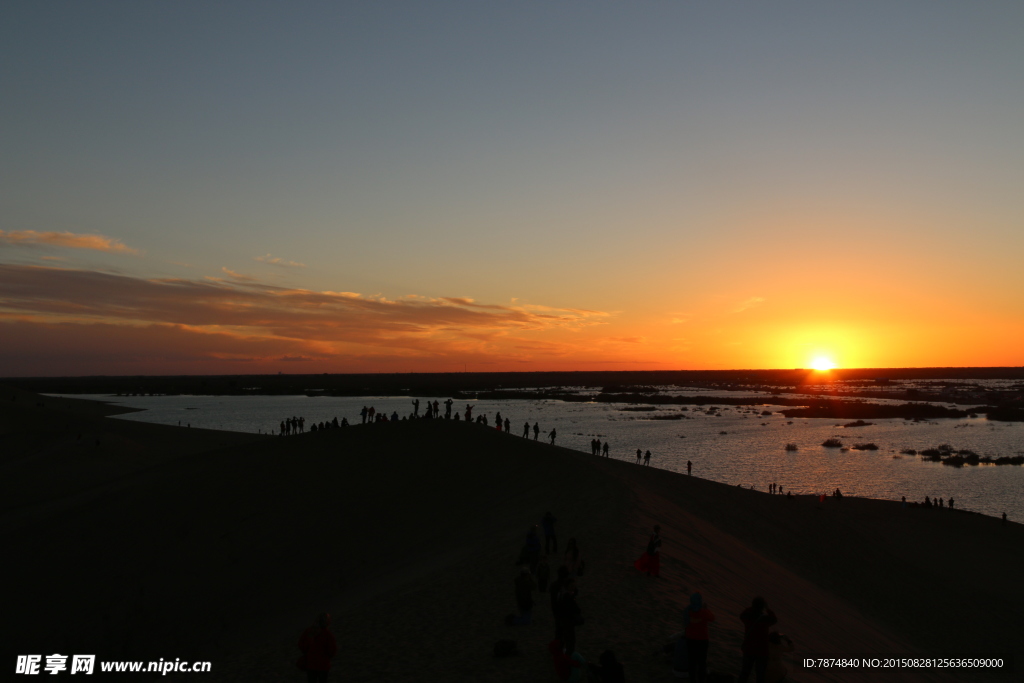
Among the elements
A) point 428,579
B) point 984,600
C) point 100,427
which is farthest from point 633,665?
point 100,427

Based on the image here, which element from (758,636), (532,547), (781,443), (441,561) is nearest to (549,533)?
(532,547)

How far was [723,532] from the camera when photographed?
930 inches

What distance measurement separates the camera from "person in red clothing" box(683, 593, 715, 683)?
8695 millimetres

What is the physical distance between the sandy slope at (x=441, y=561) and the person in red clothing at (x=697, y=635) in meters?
0.70

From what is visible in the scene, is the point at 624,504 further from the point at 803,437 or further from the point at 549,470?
the point at 803,437

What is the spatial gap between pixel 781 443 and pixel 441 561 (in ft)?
194

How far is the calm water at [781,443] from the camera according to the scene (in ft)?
149

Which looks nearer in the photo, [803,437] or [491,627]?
[491,627]

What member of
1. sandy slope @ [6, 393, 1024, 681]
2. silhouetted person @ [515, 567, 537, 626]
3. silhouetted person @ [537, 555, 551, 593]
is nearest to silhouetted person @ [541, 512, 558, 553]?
sandy slope @ [6, 393, 1024, 681]

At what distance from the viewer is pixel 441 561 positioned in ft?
59.2

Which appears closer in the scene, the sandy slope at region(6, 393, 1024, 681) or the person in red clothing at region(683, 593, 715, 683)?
the person in red clothing at region(683, 593, 715, 683)

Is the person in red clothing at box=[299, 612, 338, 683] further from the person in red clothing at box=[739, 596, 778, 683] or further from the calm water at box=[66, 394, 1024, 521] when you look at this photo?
the calm water at box=[66, 394, 1024, 521]

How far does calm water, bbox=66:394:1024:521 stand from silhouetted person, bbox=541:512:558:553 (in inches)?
1283

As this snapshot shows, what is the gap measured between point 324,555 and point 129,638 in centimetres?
604
